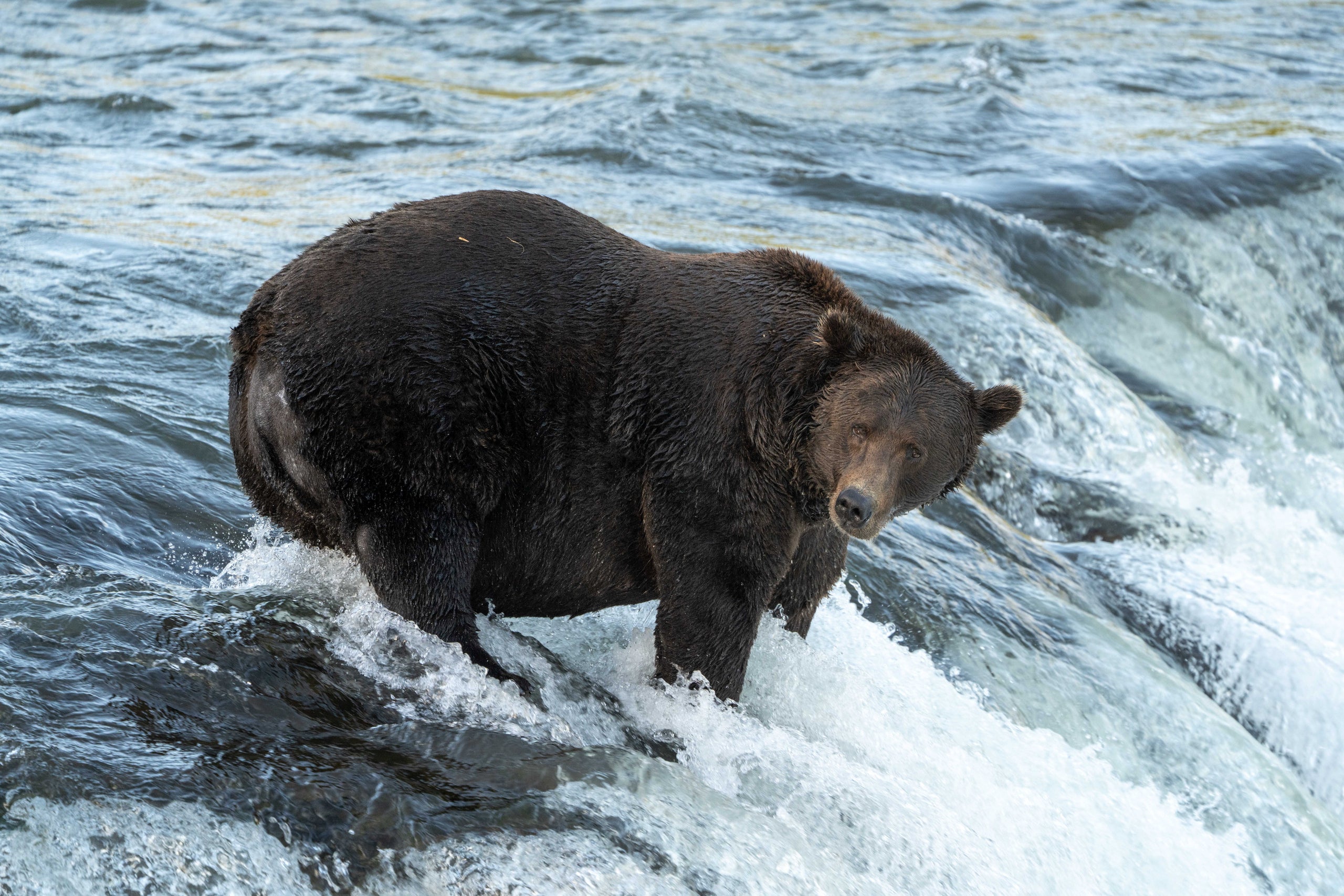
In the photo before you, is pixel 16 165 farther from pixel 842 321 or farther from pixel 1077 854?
pixel 1077 854

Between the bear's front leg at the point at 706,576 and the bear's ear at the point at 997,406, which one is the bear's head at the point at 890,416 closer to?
the bear's ear at the point at 997,406

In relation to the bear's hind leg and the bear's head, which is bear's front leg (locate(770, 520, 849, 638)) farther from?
the bear's hind leg

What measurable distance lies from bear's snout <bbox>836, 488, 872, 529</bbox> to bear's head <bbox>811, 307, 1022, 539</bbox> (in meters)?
0.06

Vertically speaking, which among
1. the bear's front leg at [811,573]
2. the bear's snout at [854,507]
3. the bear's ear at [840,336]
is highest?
the bear's ear at [840,336]

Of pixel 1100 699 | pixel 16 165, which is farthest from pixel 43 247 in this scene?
pixel 1100 699

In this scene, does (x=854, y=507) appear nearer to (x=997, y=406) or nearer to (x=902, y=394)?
(x=902, y=394)

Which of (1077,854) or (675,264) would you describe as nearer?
(675,264)

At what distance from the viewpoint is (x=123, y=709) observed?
193 inches

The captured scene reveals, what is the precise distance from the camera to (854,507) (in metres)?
4.96

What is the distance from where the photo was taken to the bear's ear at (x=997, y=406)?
17.8 feet

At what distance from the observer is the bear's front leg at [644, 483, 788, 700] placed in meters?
5.40

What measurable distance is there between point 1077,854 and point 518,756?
2631mm

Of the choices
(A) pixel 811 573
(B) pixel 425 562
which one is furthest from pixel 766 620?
(B) pixel 425 562

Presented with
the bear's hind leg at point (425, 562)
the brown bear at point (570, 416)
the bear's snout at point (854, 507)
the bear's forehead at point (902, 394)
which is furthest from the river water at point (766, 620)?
the bear's forehead at point (902, 394)
